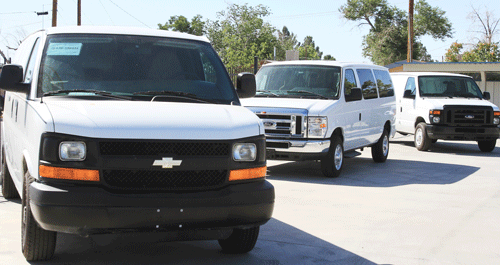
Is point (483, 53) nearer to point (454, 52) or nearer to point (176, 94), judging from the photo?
point (454, 52)

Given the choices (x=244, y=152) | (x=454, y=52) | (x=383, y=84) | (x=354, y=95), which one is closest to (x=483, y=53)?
(x=454, y=52)

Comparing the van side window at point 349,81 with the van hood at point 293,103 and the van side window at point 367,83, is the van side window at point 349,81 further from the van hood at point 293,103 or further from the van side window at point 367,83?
the van hood at point 293,103

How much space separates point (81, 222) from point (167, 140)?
0.82 meters

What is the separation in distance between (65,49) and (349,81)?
23.6ft

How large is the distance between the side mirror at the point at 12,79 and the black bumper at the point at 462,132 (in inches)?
501

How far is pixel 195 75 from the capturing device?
6.09 meters

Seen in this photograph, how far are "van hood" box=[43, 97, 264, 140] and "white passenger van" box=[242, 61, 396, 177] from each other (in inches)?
217

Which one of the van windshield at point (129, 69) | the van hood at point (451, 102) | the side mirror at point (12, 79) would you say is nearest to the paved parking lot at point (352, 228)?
the van windshield at point (129, 69)

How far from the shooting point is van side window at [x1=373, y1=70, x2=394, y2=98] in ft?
44.9

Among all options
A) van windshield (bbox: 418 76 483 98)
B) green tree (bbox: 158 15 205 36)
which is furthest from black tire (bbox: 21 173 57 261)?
green tree (bbox: 158 15 205 36)

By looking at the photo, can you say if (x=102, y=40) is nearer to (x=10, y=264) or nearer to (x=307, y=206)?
(x=10, y=264)

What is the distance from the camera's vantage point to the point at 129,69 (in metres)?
5.76

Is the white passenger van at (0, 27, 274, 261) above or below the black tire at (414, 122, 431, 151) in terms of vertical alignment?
above

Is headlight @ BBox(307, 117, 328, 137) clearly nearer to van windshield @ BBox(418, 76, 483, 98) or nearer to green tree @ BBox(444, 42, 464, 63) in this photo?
van windshield @ BBox(418, 76, 483, 98)
